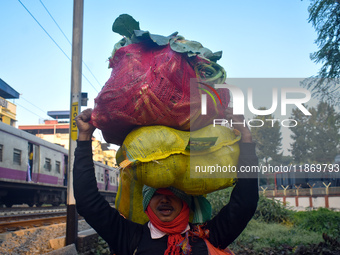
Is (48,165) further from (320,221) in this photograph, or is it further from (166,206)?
(166,206)

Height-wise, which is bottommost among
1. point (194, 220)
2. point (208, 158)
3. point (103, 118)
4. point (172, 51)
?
point (194, 220)

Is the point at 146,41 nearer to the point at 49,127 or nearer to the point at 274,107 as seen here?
the point at 274,107

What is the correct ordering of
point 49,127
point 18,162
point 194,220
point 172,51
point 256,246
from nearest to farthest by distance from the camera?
point 172,51 → point 194,220 → point 256,246 → point 18,162 → point 49,127

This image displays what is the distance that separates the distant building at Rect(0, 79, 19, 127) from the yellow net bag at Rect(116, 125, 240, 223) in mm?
9434

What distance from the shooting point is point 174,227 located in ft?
6.50

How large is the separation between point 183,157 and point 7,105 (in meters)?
15.9

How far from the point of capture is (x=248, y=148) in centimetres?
199

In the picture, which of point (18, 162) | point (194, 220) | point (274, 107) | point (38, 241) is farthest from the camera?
point (18, 162)

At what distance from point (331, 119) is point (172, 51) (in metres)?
6.07

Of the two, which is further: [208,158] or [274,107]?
[274,107]

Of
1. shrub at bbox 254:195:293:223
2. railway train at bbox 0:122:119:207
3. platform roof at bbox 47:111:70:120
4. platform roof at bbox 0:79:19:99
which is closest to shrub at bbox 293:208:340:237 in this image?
shrub at bbox 254:195:293:223

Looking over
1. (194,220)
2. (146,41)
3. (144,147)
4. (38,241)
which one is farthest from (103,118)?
(38,241)

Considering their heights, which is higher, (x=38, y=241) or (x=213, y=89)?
(x=213, y=89)

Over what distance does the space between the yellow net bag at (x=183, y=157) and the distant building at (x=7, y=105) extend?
31.0 feet
